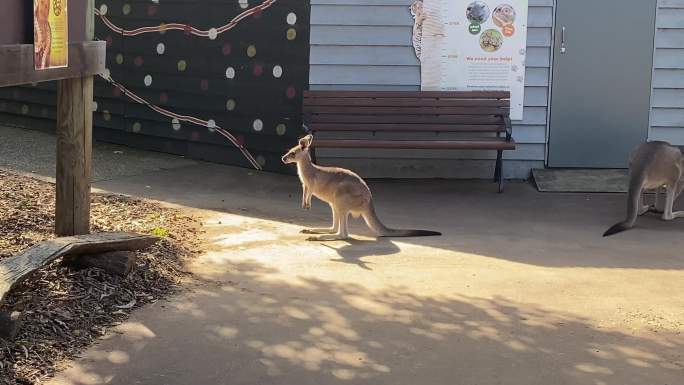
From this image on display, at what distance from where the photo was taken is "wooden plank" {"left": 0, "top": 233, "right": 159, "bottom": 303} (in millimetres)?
5492

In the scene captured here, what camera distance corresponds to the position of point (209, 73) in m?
11.5

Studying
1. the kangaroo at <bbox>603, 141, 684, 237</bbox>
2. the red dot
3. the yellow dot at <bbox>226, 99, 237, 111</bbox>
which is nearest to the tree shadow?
the kangaroo at <bbox>603, 141, 684, 237</bbox>

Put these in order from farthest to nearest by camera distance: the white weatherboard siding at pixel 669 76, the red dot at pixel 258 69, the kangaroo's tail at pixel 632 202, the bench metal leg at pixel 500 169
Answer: the red dot at pixel 258 69
the white weatherboard siding at pixel 669 76
the bench metal leg at pixel 500 169
the kangaroo's tail at pixel 632 202

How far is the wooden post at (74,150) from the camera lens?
6.91 meters

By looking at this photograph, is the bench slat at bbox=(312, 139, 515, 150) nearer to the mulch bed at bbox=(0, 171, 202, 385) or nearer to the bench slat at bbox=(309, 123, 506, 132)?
the bench slat at bbox=(309, 123, 506, 132)

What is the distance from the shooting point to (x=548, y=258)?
7562mm

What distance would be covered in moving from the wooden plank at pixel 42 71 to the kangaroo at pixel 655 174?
4.94 metres

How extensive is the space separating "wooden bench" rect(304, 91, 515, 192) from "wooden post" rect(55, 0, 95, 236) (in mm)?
3837

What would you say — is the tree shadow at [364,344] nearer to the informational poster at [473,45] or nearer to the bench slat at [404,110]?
the bench slat at [404,110]

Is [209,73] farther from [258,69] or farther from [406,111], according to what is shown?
[406,111]

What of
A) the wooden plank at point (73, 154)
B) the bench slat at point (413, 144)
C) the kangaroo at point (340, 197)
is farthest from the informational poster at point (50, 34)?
the bench slat at point (413, 144)

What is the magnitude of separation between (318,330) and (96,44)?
295cm

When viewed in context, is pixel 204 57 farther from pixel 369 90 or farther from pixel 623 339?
pixel 623 339

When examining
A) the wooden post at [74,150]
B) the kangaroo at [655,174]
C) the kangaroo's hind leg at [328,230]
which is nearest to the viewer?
the wooden post at [74,150]
